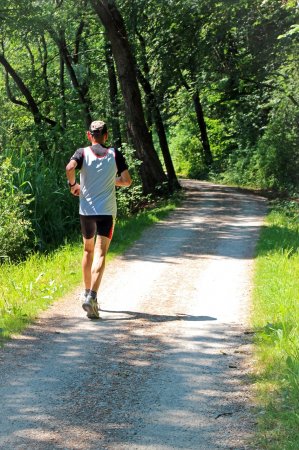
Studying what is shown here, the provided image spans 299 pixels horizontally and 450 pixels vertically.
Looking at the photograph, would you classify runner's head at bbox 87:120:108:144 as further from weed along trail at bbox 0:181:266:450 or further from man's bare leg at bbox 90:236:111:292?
weed along trail at bbox 0:181:266:450

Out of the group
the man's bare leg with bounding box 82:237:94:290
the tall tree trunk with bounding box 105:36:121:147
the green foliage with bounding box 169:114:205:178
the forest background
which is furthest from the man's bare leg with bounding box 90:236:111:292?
the green foliage with bounding box 169:114:205:178

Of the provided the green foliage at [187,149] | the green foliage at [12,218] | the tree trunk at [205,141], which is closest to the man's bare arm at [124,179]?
the green foliage at [12,218]

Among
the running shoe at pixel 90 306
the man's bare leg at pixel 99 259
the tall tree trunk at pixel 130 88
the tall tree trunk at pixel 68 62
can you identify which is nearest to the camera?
the running shoe at pixel 90 306

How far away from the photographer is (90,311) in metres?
8.11

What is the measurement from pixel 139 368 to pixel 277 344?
3.92ft

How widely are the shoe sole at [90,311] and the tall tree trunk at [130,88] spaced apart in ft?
51.8

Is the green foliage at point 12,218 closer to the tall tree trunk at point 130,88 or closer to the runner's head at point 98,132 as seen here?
the runner's head at point 98,132

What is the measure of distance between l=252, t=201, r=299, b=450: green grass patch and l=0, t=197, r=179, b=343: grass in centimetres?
239

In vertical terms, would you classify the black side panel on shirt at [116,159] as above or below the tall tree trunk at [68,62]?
below

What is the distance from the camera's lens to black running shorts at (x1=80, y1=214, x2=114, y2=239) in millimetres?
8297

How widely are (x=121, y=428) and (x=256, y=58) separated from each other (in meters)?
25.5

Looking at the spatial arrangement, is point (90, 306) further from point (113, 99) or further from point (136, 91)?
point (113, 99)

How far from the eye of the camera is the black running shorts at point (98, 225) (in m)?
8.30

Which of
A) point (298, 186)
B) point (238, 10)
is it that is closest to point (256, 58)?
point (238, 10)
